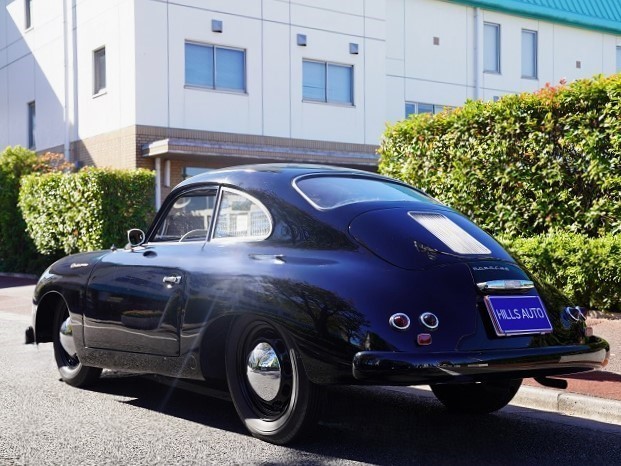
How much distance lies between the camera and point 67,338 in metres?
7.15

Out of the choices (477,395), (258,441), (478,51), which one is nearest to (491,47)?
(478,51)

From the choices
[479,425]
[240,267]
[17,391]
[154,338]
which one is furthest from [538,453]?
[17,391]

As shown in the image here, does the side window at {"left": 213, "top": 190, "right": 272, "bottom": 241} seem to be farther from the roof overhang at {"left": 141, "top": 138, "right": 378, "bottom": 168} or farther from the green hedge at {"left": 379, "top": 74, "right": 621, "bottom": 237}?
the roof overhang at {"left": 141, "top": 138, "right": 378, "bottom": 168}

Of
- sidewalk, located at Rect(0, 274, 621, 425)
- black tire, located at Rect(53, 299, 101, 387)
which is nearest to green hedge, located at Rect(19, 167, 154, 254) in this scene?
black tire, located at Rect(53, 299, 101, 387)

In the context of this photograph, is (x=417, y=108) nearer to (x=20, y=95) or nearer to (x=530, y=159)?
(x=20, y=95)

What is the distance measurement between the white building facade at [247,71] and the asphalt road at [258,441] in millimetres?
13793

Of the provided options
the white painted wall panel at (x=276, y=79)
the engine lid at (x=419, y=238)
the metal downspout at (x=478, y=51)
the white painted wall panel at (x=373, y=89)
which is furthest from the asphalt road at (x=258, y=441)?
the metal downspout at (x=478, y=51)

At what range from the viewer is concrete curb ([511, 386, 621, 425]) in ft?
20.4

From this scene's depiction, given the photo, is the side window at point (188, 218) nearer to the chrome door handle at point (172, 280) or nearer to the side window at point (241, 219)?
the side window at point (241, 219)

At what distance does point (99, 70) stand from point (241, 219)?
18887 mm

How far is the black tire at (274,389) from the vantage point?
201 inches

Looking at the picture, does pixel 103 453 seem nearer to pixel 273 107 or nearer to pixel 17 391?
pixel 17 391

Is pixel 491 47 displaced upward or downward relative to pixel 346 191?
upward

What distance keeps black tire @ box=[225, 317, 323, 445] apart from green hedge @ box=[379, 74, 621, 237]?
20.6ft
